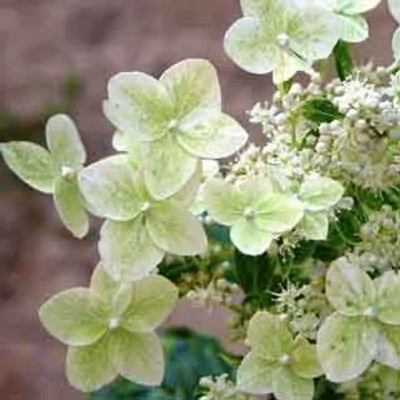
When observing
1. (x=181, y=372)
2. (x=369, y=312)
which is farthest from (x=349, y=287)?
(x=181, y=372)

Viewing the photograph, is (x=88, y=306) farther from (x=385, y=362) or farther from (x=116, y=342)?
(x=385, y=362)

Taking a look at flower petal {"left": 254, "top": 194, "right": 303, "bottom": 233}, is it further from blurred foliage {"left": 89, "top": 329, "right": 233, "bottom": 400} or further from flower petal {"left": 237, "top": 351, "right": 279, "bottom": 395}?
blurred foliage {"left": 89, "top": 329, "right": 233, "bottom": 400}

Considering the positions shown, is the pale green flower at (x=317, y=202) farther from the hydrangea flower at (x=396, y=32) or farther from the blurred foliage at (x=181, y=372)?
the blurred foliage at (x=181, y=372)

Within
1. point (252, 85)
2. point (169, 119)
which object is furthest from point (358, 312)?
point (252, 85)

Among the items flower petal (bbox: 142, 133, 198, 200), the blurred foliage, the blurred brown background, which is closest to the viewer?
flower petal (bbox: 142, 133, 198, 200)

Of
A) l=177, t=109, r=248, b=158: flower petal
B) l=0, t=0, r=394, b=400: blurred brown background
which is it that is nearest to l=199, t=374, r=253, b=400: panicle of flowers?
l=177, t=109, r=248, b=158: flower petal
